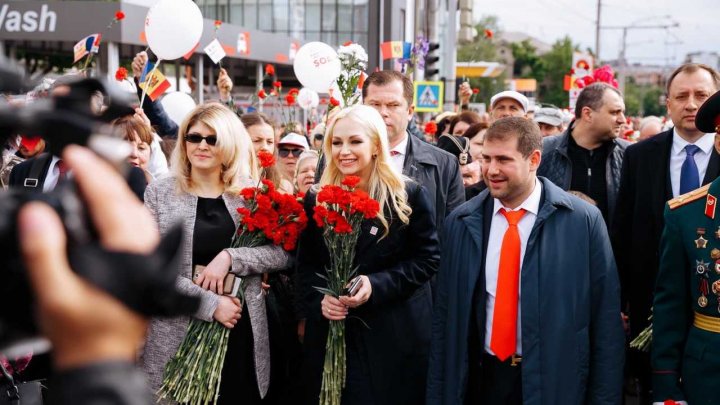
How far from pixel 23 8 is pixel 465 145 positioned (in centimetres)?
1508

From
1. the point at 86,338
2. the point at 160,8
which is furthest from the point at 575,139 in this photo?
the point at 86,338

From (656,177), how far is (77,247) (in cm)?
435

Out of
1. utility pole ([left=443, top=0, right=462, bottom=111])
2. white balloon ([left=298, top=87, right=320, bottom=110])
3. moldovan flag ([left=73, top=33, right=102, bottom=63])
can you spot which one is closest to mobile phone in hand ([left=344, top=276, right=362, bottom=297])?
moldovan flag ([left=73, top=33, right=102, bottom=63])

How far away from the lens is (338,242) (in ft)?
12.7

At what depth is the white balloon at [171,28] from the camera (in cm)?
701

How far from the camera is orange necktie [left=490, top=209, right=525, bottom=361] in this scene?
3.64 meters

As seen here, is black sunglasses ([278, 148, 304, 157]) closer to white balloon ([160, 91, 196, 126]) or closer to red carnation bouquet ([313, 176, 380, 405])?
white balloon ([160, 91, 196, 126])

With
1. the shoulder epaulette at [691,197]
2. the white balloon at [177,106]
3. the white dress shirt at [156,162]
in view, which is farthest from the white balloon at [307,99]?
the shoulder epaulette at [691,197]

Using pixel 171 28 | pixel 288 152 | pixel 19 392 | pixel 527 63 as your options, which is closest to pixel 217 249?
pixel 19 392

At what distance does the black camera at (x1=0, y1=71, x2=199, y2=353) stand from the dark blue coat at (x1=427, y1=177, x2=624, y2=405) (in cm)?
291

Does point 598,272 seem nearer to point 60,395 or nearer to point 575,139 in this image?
point 575,139

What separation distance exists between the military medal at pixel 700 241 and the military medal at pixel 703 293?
0.48 feet

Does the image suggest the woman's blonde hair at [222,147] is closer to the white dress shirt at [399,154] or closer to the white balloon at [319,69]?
the white dress shirt at [399,154]

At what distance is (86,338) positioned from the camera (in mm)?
828
